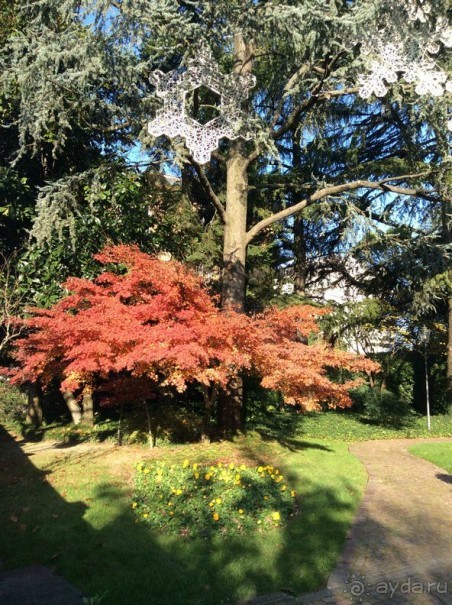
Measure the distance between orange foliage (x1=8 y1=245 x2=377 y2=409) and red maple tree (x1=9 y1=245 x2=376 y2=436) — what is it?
0.6 inches

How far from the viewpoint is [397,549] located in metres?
5.56

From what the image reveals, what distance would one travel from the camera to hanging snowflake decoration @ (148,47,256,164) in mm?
8961

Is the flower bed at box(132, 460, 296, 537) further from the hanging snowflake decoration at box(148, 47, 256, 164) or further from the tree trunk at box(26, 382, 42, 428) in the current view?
the tree trunk at box(26, 382, 42, 428)

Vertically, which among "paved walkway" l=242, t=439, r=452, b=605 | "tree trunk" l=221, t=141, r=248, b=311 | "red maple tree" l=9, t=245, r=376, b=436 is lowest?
"paved walkway" l=242, t=439, r=452, b=605

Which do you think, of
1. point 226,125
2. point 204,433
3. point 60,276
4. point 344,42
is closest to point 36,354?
point 60,276

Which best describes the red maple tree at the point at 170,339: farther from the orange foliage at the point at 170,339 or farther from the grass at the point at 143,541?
the grass at the point at 143,541

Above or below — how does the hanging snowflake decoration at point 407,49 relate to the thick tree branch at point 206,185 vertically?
above

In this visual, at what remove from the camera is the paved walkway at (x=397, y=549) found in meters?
4.46

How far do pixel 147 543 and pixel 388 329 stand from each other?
14.1 meters

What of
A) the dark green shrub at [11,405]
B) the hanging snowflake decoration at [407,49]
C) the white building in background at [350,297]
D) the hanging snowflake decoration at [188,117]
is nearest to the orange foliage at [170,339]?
the hanging snowflake decoration at [188,117]

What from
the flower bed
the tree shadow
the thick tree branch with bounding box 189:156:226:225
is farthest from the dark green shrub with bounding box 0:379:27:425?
the flower bed

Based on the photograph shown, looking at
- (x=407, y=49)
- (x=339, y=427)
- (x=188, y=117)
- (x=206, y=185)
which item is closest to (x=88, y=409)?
(x=206, y=185)

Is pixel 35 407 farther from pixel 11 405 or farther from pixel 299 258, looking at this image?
pixel 299 258

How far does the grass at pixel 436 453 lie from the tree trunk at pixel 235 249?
14.0 ft
